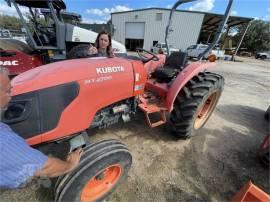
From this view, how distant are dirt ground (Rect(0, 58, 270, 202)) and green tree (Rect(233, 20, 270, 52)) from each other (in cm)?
3592

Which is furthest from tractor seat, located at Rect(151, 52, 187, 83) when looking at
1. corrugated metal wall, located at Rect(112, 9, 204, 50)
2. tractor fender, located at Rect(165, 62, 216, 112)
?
corrugated metal wall, located at Rect(112, 9, 204, 50)

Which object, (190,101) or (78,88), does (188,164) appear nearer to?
(190,101)

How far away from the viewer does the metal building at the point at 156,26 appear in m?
19.6

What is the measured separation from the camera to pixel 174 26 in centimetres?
2017

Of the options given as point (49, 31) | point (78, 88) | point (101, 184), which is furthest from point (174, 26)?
point (101, 184)

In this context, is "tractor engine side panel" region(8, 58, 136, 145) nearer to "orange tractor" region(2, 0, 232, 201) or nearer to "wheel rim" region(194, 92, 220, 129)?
"orange tractor" region(2, 0, 232, 201)

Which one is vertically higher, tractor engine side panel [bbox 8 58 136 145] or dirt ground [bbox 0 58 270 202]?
tractor engine side panel [bbox 8 58 136 145]

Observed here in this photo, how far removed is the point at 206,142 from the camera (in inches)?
110

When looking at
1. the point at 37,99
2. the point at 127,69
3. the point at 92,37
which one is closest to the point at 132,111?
the point at 127,69

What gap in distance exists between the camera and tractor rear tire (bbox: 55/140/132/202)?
4.68ft

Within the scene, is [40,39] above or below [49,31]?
below

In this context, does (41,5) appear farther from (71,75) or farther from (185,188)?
(185,188)

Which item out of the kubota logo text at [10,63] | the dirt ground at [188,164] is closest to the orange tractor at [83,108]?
the dirt ground at [188,164]

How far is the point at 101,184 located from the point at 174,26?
2108cm
